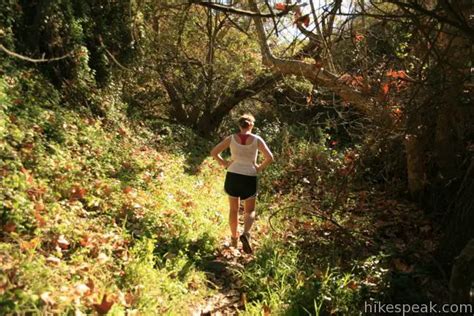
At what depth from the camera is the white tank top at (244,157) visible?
19.3ft

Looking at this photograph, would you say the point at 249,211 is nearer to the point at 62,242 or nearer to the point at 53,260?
the point at 62,242

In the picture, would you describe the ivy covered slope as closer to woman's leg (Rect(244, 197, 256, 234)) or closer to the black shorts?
woman's leg (Rect(244, 197, 256, 234))

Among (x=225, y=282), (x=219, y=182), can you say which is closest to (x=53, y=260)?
(x=225, y=282)

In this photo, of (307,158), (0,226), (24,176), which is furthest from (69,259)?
(307,158)

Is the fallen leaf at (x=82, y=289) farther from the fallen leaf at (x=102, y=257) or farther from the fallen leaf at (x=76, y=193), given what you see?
the fallen leaf at (x=76, y=193)

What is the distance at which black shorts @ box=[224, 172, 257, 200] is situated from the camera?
233 inches

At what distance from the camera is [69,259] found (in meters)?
4.22

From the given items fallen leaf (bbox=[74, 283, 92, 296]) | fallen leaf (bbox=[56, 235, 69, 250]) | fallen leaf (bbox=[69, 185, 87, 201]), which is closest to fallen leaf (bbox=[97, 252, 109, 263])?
fallen leaf (bbox=[56, 235, 69, 250])

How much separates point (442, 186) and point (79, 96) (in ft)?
22.7

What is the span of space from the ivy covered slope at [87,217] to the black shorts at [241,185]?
0.73m

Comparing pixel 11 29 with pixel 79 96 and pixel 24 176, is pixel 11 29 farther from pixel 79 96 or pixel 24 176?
pixel 24 176

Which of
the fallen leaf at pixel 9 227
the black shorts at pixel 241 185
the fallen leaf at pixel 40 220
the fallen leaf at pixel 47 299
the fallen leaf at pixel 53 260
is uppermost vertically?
the black shorts at pixel 241 185

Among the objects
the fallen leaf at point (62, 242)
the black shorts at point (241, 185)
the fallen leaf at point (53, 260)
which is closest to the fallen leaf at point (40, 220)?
the fallen leaf at point (62, 242)

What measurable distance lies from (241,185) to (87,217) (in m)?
1.98
